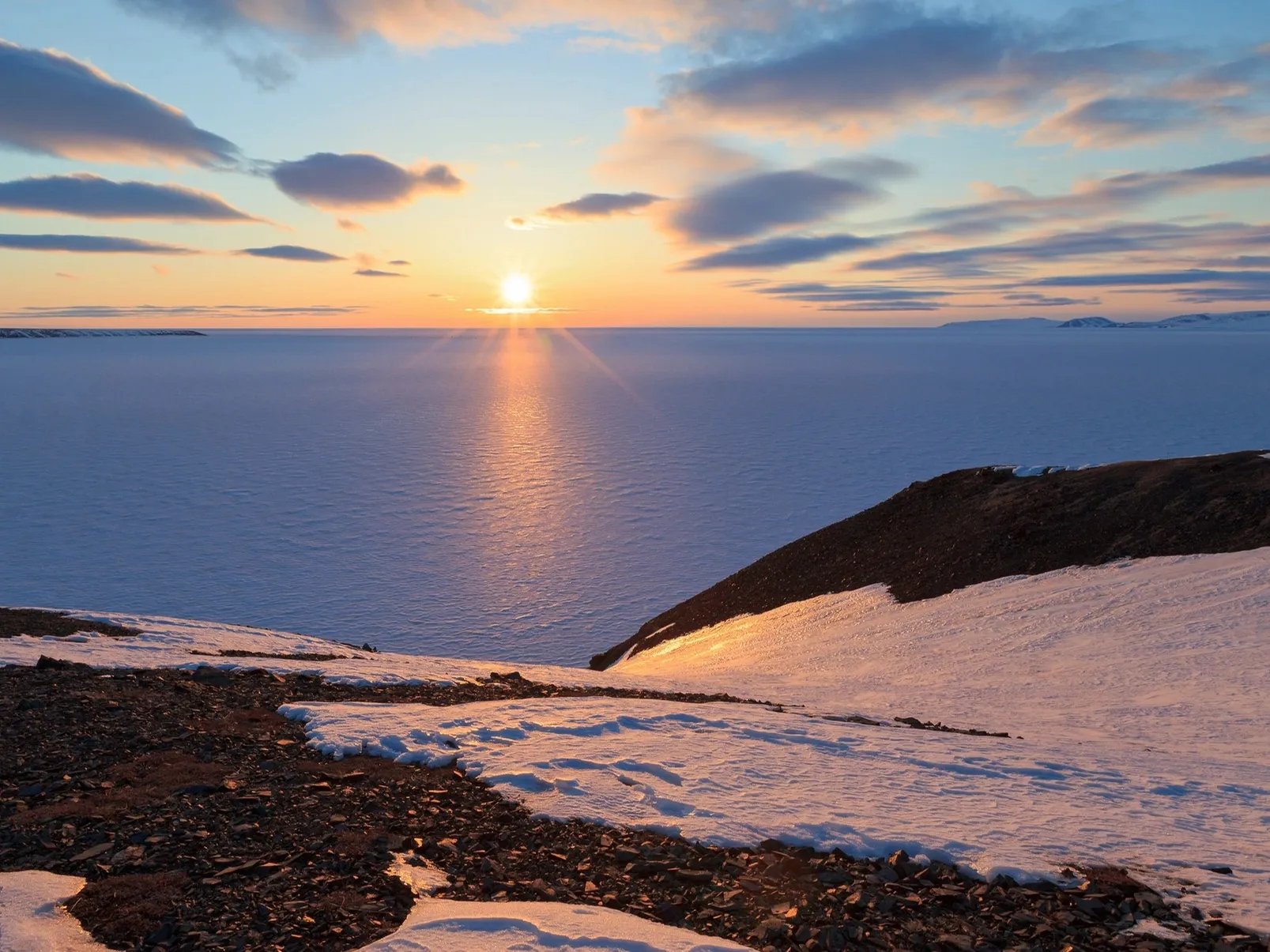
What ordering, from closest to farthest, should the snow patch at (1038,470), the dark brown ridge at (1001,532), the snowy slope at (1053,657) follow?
the snowy slope at (1053,657) < the dark brown ridge at (1001,532) < the snow patch at (1038,470)

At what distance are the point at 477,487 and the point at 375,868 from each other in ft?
217

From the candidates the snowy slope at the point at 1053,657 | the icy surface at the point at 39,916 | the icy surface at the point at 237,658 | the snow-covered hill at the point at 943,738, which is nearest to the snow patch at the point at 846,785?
the snow-covered hill at the point at 943,738

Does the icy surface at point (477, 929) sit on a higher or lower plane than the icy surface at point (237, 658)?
higher

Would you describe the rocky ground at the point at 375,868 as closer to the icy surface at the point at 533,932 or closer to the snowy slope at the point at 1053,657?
the icy surface at the point at 533,932

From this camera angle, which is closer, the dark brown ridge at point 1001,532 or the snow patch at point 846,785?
the snow patch at point 846,785

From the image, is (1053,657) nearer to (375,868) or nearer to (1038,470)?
(375,868)

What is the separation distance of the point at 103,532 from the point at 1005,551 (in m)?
56.9

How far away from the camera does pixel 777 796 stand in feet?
29.0

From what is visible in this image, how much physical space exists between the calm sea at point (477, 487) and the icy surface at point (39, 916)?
98.9 ft

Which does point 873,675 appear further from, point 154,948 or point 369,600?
point 369,600

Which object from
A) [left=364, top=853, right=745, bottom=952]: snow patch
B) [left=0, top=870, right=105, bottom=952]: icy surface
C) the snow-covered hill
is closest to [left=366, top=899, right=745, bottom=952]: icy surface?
[left=364, top=853, right=745, bottom=952]: snow patch

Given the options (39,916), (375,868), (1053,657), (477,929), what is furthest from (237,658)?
(1053,657)

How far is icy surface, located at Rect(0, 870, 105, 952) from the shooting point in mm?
5754

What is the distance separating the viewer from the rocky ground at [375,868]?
6.16 meters
